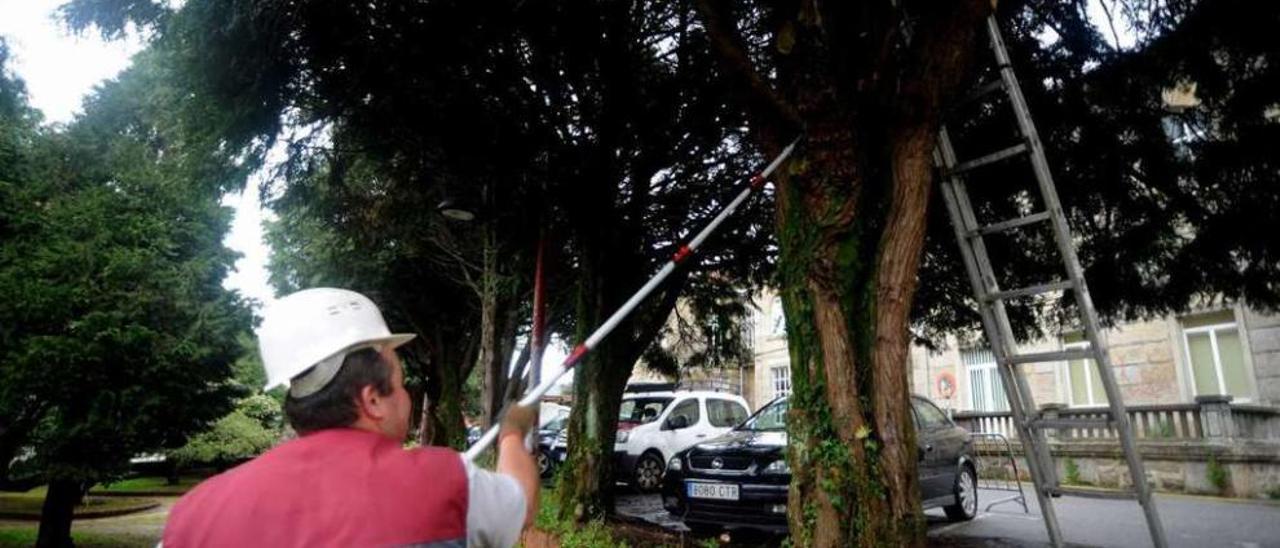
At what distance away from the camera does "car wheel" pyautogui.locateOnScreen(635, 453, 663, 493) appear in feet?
45.2

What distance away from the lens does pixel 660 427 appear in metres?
14.1

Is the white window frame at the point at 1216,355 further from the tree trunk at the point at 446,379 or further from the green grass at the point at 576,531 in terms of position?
the tree trunk at the point at 446,379

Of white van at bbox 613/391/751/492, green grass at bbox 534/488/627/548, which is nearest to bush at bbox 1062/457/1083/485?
white van at bbox 613/391/751/492

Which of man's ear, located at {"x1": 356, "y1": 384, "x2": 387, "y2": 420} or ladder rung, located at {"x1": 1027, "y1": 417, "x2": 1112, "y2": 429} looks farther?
ladder rung, located at {"x1": 1027, "y1": 417, "x2": 1112, "y2": 429}

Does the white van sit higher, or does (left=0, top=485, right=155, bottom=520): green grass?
the white van

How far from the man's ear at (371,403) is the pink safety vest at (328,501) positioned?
0.15m

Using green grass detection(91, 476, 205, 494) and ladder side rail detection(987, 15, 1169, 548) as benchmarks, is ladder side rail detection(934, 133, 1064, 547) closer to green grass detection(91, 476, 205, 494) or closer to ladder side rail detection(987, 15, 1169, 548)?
ladder side rail detection(987, 15, 1169, 548)

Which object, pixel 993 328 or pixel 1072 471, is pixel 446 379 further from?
pixel 993 328

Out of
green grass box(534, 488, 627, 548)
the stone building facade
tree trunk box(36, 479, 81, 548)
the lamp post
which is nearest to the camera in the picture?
green grass box(534, 488, 627, 548)

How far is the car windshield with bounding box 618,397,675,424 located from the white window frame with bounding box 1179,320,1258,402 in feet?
37.4

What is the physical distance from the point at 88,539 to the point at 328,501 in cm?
1379

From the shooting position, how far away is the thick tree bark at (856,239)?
154 inches

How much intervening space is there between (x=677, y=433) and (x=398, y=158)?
27.0 feet

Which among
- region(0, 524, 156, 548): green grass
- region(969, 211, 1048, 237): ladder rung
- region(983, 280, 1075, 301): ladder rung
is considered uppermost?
region(969, 211, 1048, 237): ladder rung
